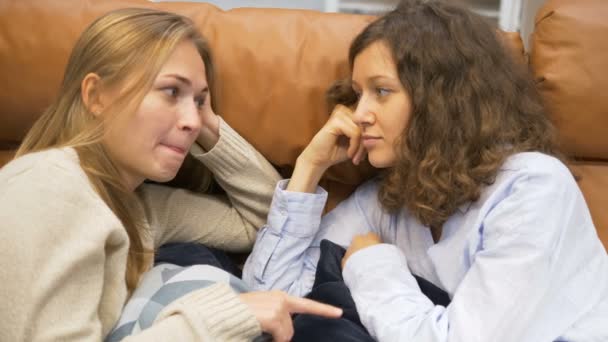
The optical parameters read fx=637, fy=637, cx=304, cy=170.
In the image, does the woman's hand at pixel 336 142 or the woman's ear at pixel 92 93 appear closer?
the woman's ear at pixel 92 93

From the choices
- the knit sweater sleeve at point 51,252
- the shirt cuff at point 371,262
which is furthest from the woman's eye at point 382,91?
the knit sweater sleeve at point 51,252

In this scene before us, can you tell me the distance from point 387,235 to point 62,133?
2.17 feet

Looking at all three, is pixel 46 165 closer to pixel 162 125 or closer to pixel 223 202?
pixel 162 125

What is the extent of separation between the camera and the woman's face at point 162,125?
107 centimetres

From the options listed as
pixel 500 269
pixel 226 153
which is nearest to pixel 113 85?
pixel 226 153

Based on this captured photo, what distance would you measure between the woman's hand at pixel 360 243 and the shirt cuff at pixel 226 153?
10.8 inches

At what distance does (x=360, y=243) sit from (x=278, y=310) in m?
0.31

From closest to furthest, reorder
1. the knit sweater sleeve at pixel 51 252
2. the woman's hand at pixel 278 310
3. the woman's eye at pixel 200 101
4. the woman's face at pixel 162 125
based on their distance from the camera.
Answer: the knit sweater sleeve at pixel 51 252
the woman's hand at pixel 278 310
the woman's face at pixel 162 125
the woman's eye at pixel 200 101

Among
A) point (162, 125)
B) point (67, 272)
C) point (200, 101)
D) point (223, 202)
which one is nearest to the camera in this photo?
point (67, 272)

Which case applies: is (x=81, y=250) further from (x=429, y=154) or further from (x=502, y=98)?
(x=502, y=98)

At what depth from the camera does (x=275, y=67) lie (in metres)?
1.32

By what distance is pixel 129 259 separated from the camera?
1109 mm

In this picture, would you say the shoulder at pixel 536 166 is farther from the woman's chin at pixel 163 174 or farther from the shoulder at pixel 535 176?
the woman's chin at pixel 163 174

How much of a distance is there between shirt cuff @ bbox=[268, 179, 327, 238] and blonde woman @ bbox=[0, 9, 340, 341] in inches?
3.0
